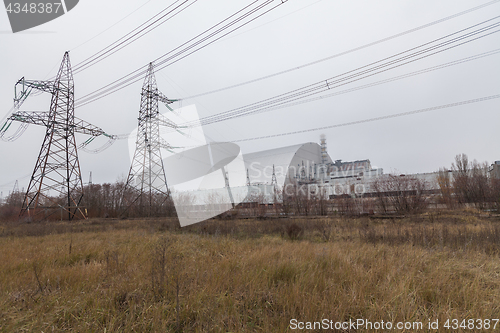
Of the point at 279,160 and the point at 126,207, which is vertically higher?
the point at 279,160

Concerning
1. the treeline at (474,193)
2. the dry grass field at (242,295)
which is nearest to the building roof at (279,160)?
the treeline at (474,193)

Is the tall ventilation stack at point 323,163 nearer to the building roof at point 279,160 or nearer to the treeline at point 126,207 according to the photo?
the building roof at point 279,160

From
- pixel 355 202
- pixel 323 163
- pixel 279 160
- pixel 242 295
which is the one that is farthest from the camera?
pixel 323 163

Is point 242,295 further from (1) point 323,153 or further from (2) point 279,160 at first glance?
(1) point 323,153

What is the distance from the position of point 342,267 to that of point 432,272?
4.86 feet

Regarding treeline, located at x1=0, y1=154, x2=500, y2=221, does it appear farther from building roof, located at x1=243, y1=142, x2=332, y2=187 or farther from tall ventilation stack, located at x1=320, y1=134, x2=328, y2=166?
tall ventilation stack, located at x1=320, y1=134, x2=328, y2=166

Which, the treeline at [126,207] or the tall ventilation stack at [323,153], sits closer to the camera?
the treeline at [126,207]

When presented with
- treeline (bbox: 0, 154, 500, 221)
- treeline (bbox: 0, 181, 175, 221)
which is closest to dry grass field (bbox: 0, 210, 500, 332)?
treeline (bbox: 0, 154, 500, 221)

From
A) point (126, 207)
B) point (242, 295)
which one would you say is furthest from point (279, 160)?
point (242, 295)

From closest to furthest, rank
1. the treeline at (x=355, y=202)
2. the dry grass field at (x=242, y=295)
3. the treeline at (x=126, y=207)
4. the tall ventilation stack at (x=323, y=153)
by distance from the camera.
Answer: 1. the dry grass field at (x=242, y=295)
2. the treeline at (x=355, y=202)
3. the treeline at (x=126, y=207)
4. the tall ventilation stack at (x=323, y=153)

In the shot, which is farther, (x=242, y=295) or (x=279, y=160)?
(x=279, y=160)

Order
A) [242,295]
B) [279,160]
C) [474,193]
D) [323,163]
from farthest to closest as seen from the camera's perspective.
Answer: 1. [323,163]
2. [279,160]
3. [474,193]
4. [242,295]

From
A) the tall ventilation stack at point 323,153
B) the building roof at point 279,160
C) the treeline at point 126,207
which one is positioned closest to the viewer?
the treeline at point 126,207

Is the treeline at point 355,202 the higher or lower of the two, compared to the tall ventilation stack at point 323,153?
lower
